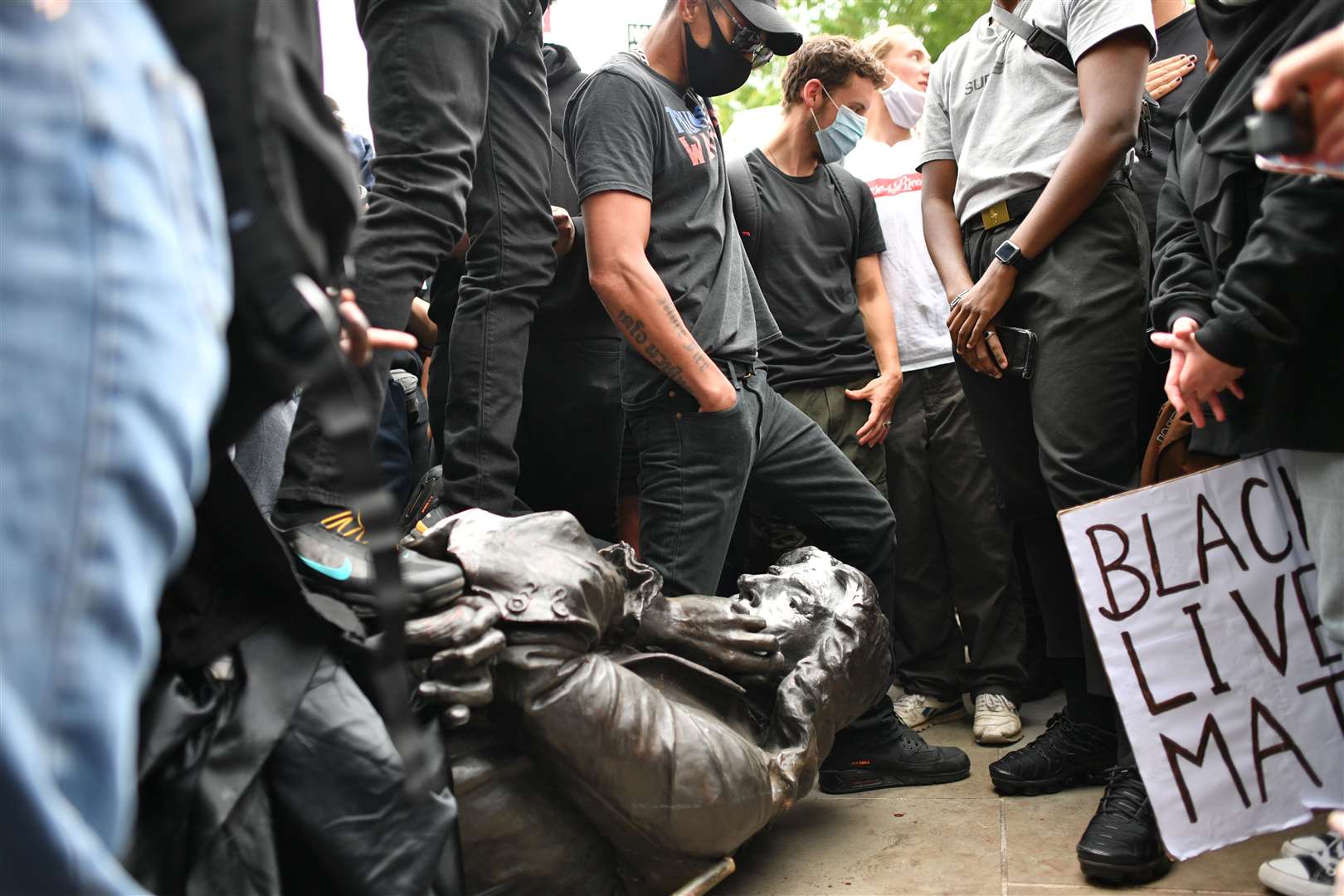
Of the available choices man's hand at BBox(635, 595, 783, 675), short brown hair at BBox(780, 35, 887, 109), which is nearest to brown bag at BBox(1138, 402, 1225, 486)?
man's hand at BBox(635, 595, 783, 675)

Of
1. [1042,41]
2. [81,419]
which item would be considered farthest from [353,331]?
[1042,41]

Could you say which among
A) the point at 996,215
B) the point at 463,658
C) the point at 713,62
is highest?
the point at 713,62

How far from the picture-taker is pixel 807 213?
4.16 metres

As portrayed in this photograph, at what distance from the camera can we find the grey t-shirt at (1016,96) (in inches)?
112

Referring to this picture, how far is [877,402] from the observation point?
4078 mm

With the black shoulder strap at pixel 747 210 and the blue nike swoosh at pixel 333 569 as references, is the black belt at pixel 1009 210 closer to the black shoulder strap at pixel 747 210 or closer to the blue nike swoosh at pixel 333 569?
the black shoulder strap at pixel 747 210

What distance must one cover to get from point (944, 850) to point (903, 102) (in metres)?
3.28

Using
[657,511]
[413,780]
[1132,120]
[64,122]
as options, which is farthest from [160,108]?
[1132,120]

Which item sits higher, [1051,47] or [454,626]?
[1051,47]

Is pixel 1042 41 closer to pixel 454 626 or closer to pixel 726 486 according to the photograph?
pixel 726 486

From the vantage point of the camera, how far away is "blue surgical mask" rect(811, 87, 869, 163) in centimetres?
417

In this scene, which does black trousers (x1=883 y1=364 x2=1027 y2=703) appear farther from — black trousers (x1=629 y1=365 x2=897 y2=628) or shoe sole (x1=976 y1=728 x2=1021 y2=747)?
black trousers (x1=629 y1=365 x2=897 y2=628)

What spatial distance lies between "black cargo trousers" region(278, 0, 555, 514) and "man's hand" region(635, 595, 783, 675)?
59cm

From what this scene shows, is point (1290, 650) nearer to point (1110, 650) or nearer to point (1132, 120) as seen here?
point (1110, 650)
